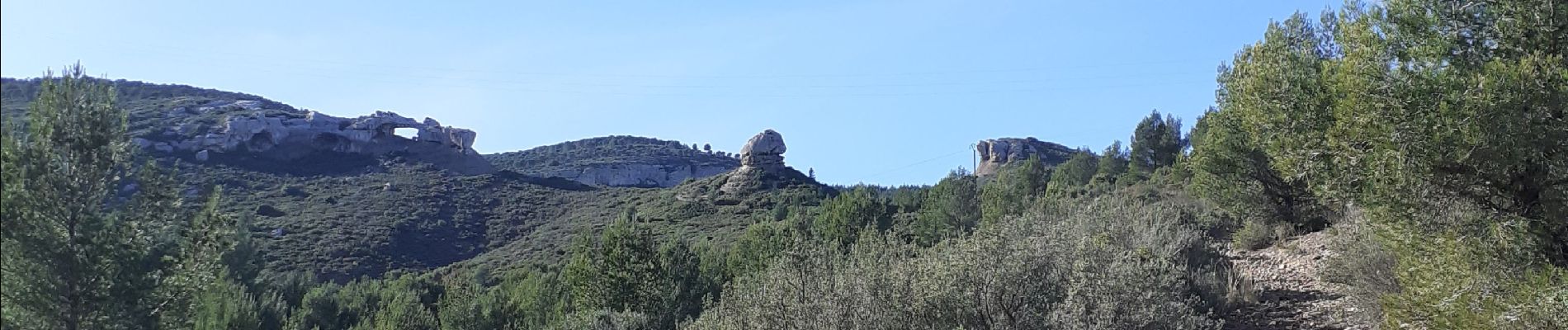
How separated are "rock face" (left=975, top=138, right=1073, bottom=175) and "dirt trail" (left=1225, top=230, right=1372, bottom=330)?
6379 centimetres

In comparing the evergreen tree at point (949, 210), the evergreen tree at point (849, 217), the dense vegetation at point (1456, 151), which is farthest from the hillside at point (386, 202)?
the dense vegetation at point (1456, 151)

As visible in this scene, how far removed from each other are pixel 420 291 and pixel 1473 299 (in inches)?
1361

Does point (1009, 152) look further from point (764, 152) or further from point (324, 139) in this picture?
A: point (324, 139)

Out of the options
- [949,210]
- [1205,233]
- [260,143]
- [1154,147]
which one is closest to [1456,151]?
[1205,233]

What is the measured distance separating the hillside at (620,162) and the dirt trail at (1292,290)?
79.4m

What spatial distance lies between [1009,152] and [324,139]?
58.9 meters

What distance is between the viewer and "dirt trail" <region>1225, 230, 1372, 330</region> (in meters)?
10.6

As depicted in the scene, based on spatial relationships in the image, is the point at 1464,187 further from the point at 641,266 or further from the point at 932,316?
the point at 641,266

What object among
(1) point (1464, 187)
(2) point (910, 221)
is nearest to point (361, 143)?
(2) point (910, 221)

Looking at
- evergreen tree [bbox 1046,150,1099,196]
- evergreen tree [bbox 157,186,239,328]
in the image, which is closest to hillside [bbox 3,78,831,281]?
evergreen tree [bbox 1046,150,1099,196]

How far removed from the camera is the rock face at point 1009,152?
267 feet

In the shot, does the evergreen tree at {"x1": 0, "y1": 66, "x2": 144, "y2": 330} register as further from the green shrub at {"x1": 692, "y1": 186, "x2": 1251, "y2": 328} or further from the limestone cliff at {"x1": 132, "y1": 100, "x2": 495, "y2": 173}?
the limestone cliff at {"x1": 132, "y1": 100, "x2": 495, "y2": 173}

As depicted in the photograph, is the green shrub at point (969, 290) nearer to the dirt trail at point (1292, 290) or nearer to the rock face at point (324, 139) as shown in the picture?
the dirt trail at point (1292, 290)

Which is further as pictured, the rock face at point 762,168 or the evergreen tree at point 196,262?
the rock face at point 762,168
